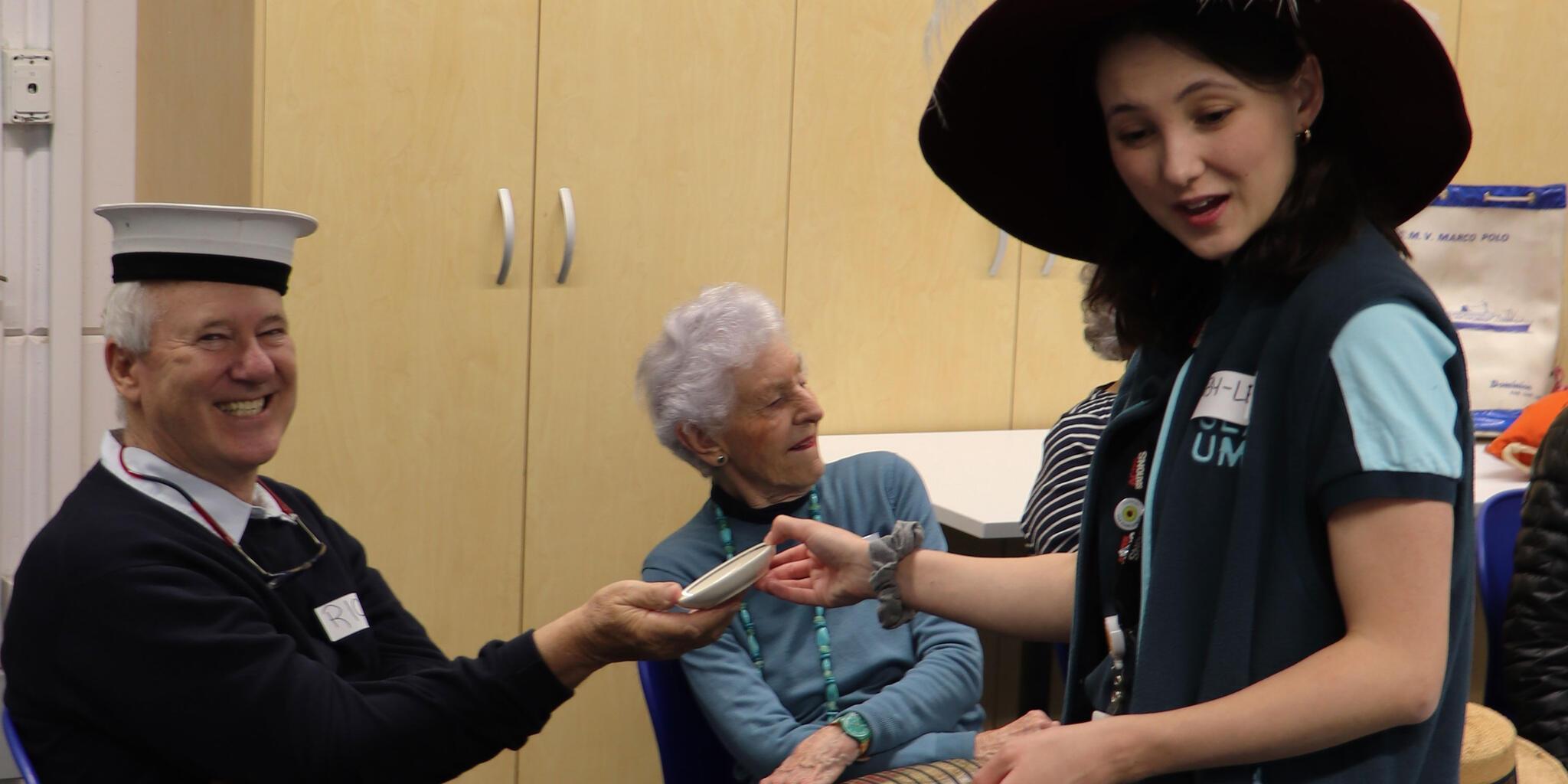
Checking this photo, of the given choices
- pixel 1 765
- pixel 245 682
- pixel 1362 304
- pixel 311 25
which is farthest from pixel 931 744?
pixel 1 765

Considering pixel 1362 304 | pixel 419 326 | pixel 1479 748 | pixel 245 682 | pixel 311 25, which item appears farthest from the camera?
pixel 419 326

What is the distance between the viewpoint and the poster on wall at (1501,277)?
3.68 metres

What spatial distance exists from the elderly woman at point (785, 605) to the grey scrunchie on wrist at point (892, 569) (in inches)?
24.7

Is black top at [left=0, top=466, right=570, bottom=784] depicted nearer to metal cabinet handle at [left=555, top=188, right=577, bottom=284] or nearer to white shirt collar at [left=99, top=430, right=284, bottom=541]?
white shirt collar at [left=99, top=430, right=284, bottom=541]

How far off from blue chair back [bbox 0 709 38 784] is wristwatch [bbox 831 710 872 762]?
0.99 metres

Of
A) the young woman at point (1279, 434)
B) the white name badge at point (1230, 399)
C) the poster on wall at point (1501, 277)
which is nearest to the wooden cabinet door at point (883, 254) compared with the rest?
Result: the poster on wall at point (1501, 277)

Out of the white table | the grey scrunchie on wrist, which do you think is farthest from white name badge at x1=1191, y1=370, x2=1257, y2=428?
the white table

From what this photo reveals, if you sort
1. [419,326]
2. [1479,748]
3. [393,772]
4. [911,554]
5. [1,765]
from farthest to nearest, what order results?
[1,765], [419,326], [1479,748], [393,772], [911,554]

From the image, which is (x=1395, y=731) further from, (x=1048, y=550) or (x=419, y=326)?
(x=419, y=326)

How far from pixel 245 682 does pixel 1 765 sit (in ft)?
6.40

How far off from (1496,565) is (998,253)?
1372mm

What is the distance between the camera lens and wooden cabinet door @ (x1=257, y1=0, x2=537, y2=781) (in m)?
2.78

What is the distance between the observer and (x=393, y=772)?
1.73 metres

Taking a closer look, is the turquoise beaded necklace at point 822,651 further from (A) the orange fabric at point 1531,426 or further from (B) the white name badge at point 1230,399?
(A) the orange fabric at point 1531,426
